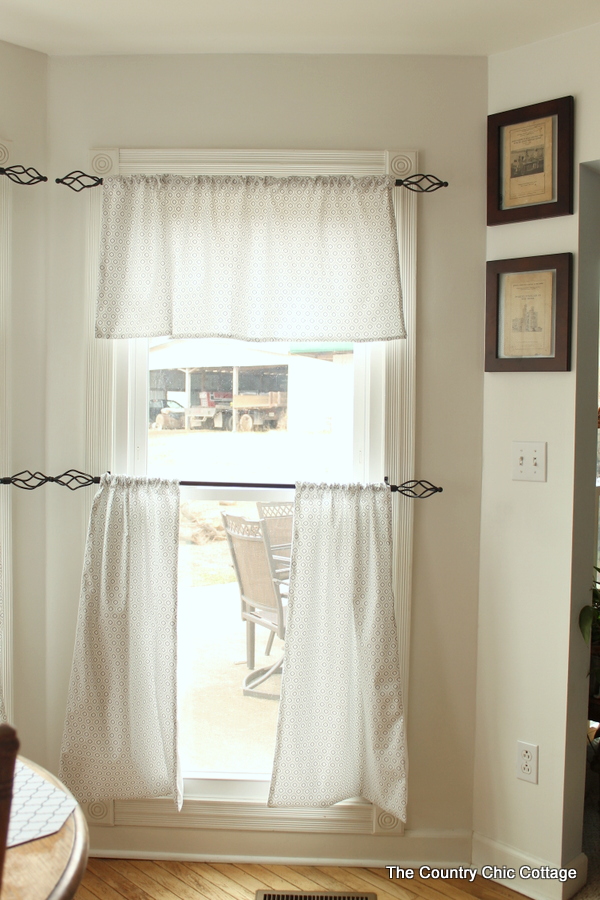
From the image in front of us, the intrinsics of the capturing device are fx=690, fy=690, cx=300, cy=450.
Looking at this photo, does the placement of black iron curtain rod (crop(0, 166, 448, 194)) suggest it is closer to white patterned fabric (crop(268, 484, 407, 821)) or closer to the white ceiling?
the white ceiling

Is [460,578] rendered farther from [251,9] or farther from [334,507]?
[251,9]

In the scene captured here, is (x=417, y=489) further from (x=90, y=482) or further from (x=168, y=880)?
(x=168, y=880)

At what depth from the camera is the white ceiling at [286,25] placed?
6.10 feet

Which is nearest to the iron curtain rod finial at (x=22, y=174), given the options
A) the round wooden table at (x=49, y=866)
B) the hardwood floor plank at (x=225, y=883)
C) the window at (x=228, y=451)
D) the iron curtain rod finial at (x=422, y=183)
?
the window at (x=228, y=451)

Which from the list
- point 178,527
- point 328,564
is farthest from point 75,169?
point 328,564

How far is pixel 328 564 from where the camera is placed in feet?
6.91

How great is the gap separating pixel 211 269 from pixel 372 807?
1737 mm

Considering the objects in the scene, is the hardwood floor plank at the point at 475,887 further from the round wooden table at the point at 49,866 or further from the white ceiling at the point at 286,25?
the white ceiling at the point at 286,25

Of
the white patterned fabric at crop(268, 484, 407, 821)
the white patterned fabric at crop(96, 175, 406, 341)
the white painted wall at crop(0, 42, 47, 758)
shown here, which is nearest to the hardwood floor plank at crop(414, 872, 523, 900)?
the white patterned fabric at crop(268, 484, 407, 821)

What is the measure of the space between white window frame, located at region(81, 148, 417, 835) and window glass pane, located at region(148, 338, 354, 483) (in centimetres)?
8

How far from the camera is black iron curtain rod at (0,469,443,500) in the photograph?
2.15 metres

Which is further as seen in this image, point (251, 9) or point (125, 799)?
point (125, 799)

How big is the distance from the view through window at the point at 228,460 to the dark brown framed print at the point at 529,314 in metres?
0.46

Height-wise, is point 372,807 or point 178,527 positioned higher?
point 178,527
